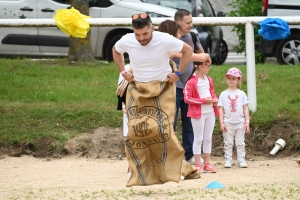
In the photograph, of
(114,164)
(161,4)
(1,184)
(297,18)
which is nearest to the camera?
(1,184)

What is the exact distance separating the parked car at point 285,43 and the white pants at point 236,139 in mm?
5667

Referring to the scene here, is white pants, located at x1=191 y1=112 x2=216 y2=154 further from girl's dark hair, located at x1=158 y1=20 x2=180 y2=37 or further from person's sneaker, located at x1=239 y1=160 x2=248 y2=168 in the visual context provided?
girl's dark hair, located at x1=158 y1=20 x2=180 y2=37

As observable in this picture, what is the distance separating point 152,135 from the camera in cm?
684

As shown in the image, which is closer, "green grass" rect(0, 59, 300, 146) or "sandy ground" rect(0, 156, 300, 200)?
"sandy ground" rect(0, 156, 300, 200)

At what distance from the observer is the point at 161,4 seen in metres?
16.2

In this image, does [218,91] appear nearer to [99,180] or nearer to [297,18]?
[297,18]

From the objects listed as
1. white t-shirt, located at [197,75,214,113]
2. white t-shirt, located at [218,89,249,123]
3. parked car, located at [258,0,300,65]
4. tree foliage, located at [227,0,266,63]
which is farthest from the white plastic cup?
tree foliage, located at [227,0,266,63]

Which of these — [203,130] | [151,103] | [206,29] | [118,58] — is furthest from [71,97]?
[206,29]

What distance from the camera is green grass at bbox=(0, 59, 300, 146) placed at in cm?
982

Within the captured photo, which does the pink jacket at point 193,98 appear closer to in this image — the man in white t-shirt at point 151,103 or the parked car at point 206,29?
the man in white t-shirt at point 151,103

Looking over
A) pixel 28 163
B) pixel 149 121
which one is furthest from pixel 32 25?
pixel 149 121

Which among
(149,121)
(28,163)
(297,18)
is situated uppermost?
(297,18)

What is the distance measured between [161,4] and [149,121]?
967 centimetres

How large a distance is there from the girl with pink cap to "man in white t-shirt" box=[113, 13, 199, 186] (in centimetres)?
173
